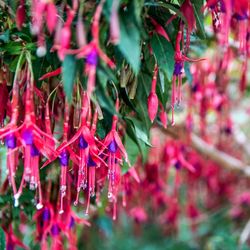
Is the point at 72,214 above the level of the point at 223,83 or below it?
below

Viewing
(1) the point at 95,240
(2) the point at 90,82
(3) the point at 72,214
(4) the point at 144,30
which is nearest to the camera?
(2) the point at 90,82

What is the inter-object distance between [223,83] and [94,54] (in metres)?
1.13

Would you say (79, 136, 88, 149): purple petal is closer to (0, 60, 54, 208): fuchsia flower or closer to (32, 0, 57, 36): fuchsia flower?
(0, 60, 54, 208): fuchsia flower

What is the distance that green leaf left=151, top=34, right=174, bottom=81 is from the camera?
30.7 inches

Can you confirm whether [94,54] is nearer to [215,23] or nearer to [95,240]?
[215,23]

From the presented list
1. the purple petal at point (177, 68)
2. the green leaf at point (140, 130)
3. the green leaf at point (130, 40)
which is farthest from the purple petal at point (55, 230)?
the green leaf at point (130, 40)

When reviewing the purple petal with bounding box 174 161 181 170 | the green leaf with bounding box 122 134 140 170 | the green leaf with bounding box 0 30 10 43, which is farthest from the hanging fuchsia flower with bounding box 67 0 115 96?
the purple petal with bounding box 174 161 181 170

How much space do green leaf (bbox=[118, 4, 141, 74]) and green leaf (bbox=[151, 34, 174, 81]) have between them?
0.13 meters

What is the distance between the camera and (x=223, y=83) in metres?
1.71

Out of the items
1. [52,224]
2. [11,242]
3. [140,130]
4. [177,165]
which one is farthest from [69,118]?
[177,165]

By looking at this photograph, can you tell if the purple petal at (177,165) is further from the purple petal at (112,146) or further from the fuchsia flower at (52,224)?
the purple petal at (112,146)

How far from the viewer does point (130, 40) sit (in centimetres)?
64

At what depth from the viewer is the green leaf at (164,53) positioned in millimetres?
780

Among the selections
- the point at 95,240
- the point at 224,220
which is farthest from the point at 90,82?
the point at 224,220
